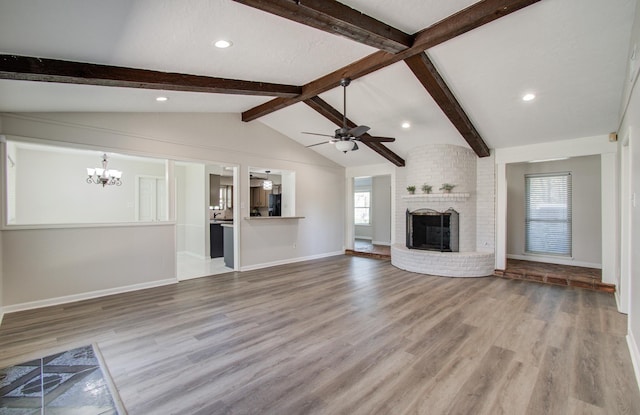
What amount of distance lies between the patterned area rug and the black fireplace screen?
5.82 metres

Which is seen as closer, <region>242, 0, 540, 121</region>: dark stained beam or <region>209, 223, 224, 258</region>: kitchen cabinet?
<region>242, 0, 540, 121</region>: dark stained beam

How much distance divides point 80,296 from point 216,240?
3620mm

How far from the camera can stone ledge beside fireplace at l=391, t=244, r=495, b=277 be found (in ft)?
19.0

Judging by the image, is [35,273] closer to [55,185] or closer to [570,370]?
[55,185]

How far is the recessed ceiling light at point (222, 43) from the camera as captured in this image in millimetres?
2923

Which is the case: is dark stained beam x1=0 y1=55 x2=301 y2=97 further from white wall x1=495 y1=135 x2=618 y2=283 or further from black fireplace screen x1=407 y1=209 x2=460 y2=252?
white wall x1=495 y1=135 x2=618 y2=283

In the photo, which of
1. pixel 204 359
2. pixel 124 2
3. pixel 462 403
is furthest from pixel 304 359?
pixel 124 2

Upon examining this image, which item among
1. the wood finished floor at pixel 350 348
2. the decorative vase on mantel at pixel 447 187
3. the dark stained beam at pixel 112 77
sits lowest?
the wood finished floor at pixel 350 348

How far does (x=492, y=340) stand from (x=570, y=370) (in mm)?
647

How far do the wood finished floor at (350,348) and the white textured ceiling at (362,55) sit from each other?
264cm

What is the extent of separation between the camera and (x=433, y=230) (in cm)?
668

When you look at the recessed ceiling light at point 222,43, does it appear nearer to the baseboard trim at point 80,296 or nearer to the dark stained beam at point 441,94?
the dark stained beam at point 441,94

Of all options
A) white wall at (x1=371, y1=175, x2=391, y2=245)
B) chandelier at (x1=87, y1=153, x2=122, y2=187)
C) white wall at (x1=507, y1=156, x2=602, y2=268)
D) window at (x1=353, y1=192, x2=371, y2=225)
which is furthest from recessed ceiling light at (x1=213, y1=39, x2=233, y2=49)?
window at (x1=353, y1=192, x2=371, y2=225)

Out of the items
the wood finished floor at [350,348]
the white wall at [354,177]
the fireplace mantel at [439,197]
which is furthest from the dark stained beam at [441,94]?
the wood finished floor at [350,348]
